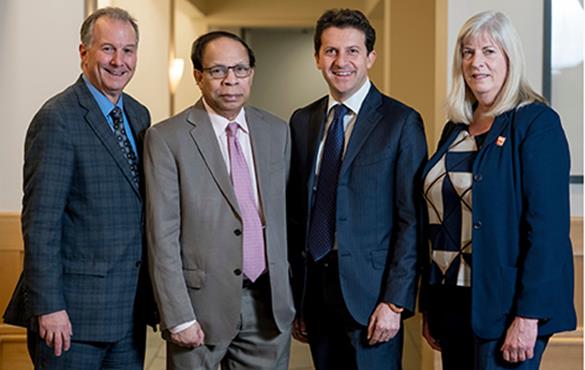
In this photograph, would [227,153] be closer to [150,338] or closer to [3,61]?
[3,61]

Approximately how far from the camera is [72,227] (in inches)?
74.0

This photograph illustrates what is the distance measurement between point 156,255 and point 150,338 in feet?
8.39

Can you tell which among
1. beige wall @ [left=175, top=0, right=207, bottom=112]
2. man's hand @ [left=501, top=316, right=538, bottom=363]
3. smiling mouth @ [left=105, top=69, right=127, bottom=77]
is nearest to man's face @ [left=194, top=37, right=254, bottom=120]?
smiling mouth @ [left=105, top=69, right=127, bottom=77]

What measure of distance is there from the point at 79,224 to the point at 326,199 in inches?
27.9

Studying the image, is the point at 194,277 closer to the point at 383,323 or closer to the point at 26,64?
the point at 383,323

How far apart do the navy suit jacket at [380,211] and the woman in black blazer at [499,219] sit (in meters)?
0.07

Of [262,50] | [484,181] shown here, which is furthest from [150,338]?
[262,50]

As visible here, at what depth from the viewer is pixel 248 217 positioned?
6.29ft

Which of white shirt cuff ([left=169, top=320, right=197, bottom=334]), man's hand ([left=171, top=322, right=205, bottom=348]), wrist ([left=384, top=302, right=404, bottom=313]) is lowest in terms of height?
man's hand ([left=171, top=322, right=205, bottom=348])

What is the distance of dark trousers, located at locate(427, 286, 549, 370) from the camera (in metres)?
1.77

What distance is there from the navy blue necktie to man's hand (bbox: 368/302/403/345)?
23 cm

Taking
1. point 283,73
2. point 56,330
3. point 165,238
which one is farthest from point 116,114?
point 283,73

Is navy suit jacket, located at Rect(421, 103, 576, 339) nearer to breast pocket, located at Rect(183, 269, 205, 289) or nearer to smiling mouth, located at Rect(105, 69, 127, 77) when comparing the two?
breast pocket, located at Rect(183, 269, 205, 289)

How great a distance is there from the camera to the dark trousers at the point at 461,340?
1774 mm
